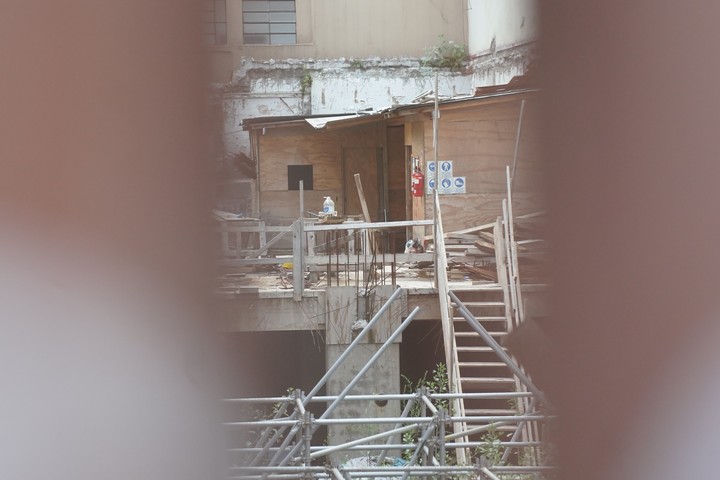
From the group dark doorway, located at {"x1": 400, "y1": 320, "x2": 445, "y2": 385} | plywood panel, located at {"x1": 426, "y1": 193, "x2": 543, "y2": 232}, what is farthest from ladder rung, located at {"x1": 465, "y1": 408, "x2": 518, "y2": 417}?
plywood panel, located at {"x1": 426, "y1": 193, "x2": 543, "y2": 232}

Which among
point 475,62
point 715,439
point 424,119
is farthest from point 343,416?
point 475,62

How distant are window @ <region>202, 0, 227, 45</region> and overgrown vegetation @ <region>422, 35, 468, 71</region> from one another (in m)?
8.47

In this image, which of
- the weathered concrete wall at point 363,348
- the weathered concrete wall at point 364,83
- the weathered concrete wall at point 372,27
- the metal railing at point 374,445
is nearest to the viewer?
the metal railing at point 374,445

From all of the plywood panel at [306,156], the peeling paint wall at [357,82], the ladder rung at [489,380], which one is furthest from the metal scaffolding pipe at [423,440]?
the peeling paint wall at [357,82]

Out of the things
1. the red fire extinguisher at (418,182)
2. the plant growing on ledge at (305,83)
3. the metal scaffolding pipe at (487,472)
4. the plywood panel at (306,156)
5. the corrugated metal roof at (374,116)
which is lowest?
the metal scaffolding pipe at (487,472)

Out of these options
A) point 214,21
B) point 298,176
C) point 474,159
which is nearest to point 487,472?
point 214,21

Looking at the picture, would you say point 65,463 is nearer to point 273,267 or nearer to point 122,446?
point 122,446

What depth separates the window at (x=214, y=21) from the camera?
35.5 inches

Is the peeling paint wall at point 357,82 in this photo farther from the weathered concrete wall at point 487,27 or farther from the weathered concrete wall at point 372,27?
the weathered concrete wall at point 487,27

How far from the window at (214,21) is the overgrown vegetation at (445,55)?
27.8ft

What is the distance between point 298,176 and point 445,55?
9.51 ft

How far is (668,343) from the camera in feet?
3.24

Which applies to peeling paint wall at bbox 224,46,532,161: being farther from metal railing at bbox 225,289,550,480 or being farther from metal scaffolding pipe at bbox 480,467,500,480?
metal scaffolding pipe at bbox 480,467,500,480

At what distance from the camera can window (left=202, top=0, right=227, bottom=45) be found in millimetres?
903
